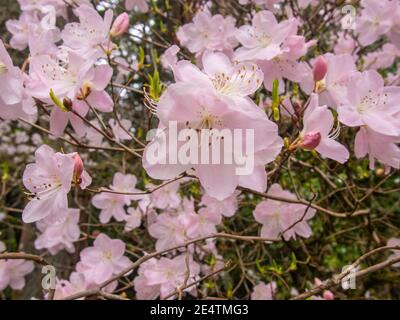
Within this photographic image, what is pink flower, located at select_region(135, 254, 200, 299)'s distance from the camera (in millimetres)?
1729

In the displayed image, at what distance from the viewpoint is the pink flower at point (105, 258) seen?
5.66ft

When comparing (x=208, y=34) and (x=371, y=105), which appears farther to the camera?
(x=208, y=34)

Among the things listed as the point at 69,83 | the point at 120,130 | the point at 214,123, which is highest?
the point at 120,130

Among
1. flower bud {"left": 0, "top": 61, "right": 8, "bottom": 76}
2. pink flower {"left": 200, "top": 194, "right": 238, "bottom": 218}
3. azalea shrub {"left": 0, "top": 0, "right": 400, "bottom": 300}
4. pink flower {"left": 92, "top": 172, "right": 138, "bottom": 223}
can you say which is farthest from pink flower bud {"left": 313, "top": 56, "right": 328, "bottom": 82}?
pink flower {"left": 92, "top": 172, "right": 138, "bottom": 223}

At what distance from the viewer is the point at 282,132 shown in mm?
1911

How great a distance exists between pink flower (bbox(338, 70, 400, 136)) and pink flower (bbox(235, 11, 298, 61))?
26 centimetres

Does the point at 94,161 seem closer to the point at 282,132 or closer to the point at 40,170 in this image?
the point at 282,132

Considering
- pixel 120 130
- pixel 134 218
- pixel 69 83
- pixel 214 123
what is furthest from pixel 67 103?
pixel 134 218

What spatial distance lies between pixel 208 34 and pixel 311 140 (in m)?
0.96

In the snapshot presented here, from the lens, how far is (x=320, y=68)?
3.96ft

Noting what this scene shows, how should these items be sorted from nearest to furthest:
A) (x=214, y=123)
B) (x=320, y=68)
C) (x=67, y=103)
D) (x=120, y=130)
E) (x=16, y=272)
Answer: (x=214, y=123), (x=67, y=103), (x=320, y=68), (x=120, y=130), (x=16, y=272)

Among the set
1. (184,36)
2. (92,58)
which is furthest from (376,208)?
(92,58)

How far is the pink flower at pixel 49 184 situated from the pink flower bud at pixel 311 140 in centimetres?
56

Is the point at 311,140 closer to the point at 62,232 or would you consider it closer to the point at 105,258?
the point at 105,258
